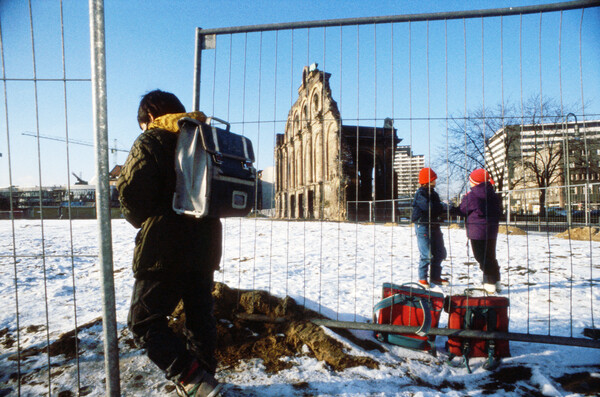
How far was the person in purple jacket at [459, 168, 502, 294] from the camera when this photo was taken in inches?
159

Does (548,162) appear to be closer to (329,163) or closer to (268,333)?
(329,163)

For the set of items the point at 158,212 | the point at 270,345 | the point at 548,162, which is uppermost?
the point at 548,162

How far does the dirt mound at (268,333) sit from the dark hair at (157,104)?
6.01 ft

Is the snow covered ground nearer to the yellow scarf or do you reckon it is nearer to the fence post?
the fence post

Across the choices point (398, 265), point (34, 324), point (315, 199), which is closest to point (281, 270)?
point (398, 265)

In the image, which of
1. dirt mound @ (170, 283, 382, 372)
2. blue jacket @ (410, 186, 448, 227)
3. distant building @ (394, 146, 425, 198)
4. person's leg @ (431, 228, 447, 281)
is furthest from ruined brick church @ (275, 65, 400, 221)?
dirt mound @ (170, 283, 382, 372)

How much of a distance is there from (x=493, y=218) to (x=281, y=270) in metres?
3.24

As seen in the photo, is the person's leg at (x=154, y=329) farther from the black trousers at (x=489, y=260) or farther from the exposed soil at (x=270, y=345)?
the black trousers at (x=489, y=260)

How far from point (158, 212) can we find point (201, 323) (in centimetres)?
78

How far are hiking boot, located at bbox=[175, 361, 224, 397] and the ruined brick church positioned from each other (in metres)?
16.0

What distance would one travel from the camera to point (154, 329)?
65.0 inches

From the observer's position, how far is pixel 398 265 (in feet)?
18.4

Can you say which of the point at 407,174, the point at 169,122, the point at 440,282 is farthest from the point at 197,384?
the point at 407,174

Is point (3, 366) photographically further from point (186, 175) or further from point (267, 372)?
point (186, 175)
